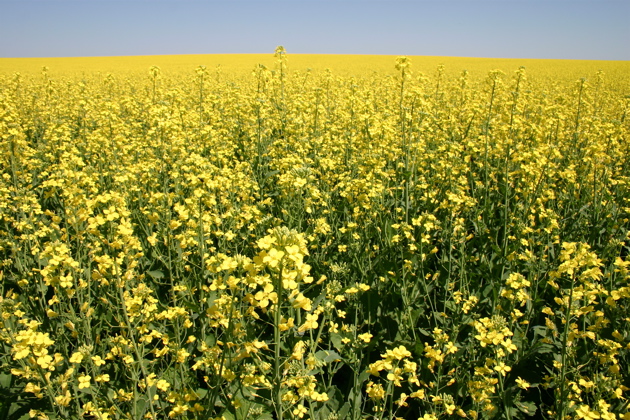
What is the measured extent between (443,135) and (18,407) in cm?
602

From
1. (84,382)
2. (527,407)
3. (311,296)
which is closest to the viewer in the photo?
(84,382)

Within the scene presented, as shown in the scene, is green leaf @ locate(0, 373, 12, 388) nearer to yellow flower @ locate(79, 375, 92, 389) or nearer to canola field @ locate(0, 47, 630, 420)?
canola field @ locate(0, 47, 630, 420)

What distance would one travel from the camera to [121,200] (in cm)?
266

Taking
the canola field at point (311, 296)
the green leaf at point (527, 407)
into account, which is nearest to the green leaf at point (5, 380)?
the canola field at point (311, 296)

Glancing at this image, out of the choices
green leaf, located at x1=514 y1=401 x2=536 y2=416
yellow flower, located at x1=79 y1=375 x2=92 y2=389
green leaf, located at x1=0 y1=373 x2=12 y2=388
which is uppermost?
yellow flower, located at x1=79 y1=375 x2=92 y2=389

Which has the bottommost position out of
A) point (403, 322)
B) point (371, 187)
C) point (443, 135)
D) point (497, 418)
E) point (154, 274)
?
point (497, 418)

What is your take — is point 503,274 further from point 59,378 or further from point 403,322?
point 59,378

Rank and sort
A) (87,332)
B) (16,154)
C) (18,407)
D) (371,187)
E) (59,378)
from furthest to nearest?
(16,154) → (371,187) → (18,407) → (87,332) → (59,378)

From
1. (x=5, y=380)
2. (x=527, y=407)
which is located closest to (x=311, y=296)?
(x=527, y=407)

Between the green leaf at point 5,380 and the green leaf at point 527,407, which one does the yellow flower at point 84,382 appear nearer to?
the green leaf at point 5,380

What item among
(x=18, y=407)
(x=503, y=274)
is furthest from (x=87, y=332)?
(x=503, y=274)

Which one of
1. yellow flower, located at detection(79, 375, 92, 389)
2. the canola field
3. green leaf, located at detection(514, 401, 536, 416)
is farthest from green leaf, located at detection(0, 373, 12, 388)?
green leaf, located at detection(514, 401, 536, 416)

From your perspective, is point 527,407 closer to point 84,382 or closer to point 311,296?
point 311,296

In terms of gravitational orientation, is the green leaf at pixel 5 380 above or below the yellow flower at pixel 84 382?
below
